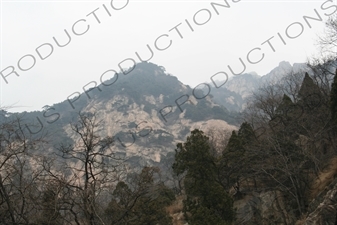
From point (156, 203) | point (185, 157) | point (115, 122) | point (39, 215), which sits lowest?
point (156, 203)

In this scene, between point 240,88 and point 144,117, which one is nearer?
point 144,117

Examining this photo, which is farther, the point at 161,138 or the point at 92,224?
the point at 161,138

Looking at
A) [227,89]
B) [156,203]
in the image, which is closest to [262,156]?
[156,203]

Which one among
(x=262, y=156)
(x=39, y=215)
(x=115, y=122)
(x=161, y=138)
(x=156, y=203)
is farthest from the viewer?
(x=115, y=122)

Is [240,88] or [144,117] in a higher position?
[144,117]

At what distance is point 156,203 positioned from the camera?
13609 millimetres

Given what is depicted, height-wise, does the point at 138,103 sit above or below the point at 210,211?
above

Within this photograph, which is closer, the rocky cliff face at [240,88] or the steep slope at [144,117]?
the steep slope at [144,117]

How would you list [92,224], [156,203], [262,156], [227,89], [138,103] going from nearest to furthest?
[92,224] < [262,156] < [156,203] < [138,103] < [227,89]

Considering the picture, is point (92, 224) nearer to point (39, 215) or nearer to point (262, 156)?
point (39, 215)

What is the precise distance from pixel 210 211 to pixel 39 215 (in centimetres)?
668

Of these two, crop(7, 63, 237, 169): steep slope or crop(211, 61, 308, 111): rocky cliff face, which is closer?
crop(7, 63, 237, 169): steep slope

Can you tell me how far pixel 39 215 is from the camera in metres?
6.15

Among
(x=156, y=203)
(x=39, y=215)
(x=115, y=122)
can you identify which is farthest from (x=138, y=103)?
(x=39, y=215)
